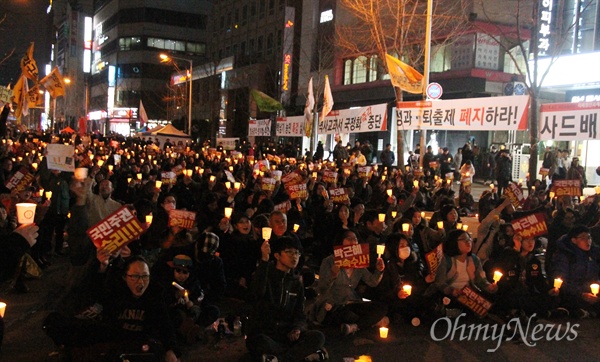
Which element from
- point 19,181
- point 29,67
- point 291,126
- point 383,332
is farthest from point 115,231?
point 29,67

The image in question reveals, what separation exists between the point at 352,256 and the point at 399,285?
95 cm

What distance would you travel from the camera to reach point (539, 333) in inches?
279

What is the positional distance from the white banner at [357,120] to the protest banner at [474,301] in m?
10.5

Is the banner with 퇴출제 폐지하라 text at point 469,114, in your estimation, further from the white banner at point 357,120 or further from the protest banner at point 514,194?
the protest banner at point 514,194

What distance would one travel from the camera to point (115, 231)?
19.3ft

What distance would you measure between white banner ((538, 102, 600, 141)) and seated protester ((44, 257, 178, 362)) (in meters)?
9.39

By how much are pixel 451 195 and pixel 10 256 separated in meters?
10.9

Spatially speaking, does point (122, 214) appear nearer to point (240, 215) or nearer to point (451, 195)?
point (240, 215)

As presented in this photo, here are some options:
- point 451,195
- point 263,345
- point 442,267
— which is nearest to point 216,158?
point 451,195

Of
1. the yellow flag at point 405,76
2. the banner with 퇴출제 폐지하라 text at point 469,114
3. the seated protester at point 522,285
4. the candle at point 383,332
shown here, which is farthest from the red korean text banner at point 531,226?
the yellow flag at point 405,76

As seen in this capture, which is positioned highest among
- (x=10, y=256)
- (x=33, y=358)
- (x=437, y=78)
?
(x=437, y=78)

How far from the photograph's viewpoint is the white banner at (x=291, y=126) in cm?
2300

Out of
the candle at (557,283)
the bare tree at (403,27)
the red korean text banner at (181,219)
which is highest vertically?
the bare tree at (403,27)

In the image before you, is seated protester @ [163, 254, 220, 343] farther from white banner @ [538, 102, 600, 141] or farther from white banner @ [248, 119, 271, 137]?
white banner @ [248, 119, 271, 137]
